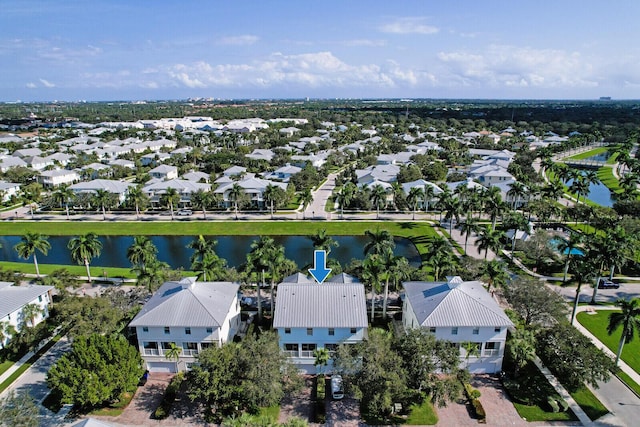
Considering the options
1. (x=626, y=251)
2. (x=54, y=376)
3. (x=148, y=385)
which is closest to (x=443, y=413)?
(x=148, y=385)

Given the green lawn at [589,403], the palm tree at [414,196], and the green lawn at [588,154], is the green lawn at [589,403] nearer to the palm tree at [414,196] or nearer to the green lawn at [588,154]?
the palm tree at [414,196]

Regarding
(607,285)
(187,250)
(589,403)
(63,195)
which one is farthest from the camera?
(63,195)

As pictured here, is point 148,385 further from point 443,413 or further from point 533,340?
point 533,340

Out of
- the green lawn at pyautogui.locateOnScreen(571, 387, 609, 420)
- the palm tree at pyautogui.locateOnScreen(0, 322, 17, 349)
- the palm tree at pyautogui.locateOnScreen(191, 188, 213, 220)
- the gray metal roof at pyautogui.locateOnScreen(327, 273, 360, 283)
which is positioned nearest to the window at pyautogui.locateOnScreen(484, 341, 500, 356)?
the green lawn at pyautogui.locateOnScreen(571, 387, 609, 420)

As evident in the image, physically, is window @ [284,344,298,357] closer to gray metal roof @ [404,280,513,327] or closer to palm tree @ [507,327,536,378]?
gray metal roof @ [404,280,513,327]

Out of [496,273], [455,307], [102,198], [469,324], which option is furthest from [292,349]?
[102,198]

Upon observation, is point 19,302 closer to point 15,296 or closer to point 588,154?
point 15,296
